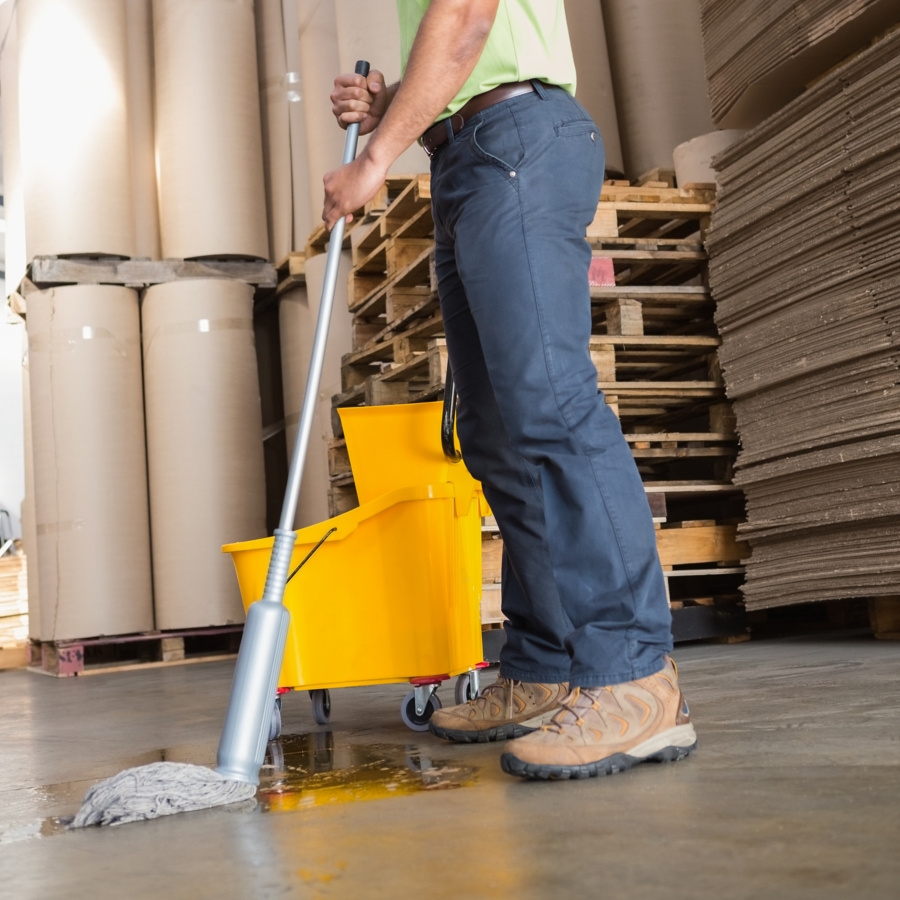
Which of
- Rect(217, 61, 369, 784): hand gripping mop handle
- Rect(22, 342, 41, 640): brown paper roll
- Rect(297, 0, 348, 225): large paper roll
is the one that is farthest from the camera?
Rect(22, 342, 41, 640): brown paper roll

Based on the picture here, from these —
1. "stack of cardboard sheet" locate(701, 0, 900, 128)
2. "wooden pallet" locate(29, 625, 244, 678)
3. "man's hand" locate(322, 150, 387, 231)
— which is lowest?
"wooden pallet" locate(29, 625, 244, 678)

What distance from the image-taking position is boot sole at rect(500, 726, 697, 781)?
65.7 inches

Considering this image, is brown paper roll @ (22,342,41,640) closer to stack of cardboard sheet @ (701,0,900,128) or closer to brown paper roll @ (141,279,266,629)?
brown paper roll @ (141,279,266,629)

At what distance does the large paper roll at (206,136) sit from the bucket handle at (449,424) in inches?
146

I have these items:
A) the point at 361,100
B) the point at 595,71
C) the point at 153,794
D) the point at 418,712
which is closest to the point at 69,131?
the point at 595,71

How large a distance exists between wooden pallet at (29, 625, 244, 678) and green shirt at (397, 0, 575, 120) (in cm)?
430

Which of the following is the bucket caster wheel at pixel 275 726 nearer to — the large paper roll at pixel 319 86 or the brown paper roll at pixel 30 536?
the brown paper roll at pixel 30 536

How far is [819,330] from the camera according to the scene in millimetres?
3768

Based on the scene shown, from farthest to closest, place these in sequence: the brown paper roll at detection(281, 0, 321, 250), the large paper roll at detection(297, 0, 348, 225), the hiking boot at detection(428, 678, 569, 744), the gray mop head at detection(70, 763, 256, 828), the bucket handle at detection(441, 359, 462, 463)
→ 1. the brown paper roll at detection(281, 0, 321, 250)
2. the large paper roll at detection(297, 0, 348, 225)
3. the bucket handle at detection(441, 359, 462, 463)
4. the hiking boot at detection(428, 678, 569, 744)
5. the gray mop head at detection(70, 763, 256, 828)

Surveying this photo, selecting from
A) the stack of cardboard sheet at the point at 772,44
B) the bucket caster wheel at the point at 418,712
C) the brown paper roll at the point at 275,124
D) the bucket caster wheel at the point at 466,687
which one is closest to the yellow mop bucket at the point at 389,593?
the bucket caster wheel at the point at 418,712

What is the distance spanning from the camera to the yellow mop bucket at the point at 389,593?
8.24ft

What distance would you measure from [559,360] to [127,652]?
5309 millimetres

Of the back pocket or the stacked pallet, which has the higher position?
the back pocket

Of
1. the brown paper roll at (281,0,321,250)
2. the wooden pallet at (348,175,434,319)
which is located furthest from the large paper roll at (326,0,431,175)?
the brown paper roll at (281,0,321,250)
